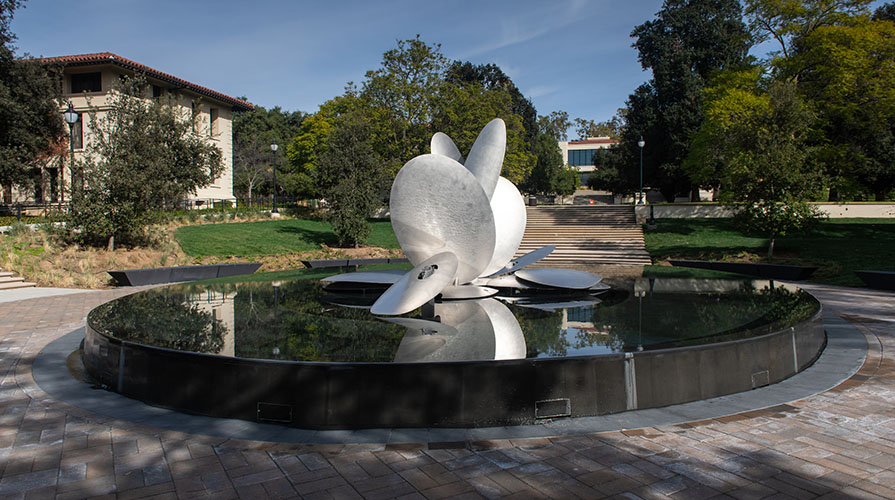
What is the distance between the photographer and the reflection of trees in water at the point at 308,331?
6.24 m

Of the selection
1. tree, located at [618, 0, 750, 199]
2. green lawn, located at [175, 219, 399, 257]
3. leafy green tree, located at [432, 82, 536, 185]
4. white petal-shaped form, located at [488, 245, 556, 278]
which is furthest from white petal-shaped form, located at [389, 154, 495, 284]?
tree, located at [618, 0, 750, 199]

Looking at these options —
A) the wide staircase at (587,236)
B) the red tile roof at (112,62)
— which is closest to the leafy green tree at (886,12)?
the wide staircase at (587,236)

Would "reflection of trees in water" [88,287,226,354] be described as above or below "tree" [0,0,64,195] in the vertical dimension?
below

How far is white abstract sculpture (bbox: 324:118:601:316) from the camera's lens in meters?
9.05

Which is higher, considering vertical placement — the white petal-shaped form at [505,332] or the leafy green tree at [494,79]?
the leafy green tree at [494,79]

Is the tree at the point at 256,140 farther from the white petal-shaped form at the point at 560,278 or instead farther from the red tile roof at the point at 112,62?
the white petal-shaped form at the point at 560,278

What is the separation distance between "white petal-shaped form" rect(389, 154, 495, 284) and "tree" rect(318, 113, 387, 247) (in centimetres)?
1613

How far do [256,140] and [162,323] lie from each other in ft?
195

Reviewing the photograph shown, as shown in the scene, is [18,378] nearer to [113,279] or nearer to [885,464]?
[885,464]

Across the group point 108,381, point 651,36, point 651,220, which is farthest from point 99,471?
point 651,36

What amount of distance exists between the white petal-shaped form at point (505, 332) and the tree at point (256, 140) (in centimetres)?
4509

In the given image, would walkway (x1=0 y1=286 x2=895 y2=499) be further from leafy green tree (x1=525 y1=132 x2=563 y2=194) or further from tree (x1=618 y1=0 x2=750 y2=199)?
leafy green tree (x1=525 y1=132 x2=563 y2=194)

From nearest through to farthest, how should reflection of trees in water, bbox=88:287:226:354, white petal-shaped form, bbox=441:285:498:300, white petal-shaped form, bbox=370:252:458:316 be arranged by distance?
reflection of trees in water, bbox=88:287:226:354
white petal-shaped form, bbox=370:252:458:316
white petal-shaped form, bbox=441:285:498:300

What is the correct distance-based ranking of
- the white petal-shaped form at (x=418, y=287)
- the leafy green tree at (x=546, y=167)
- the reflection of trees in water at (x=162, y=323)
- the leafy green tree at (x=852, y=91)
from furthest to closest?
the leafy green tree at (x=546, y=167)
the leafy green tree at (x=852, y=91)
the white petal-shaped form at (x=418, y=287)
the reflection of trees in water at (x=162, y=323)
